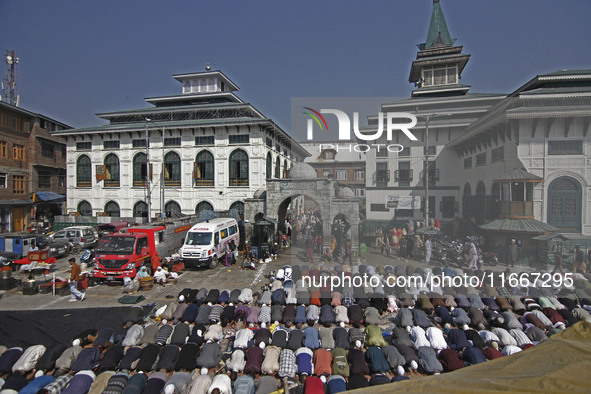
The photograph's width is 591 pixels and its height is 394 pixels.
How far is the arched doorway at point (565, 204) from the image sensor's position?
14.8 meters

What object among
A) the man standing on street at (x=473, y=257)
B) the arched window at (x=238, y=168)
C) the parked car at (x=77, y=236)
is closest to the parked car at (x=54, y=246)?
the parked car at (x=77, y=236)

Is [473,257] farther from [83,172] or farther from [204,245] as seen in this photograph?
[83,172]

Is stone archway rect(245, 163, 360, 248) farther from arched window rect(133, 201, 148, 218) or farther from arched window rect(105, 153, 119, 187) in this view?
arched window rect(105, 153, 119, 187)

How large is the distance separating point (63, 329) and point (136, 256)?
5.25 meters

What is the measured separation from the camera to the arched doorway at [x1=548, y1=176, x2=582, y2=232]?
Answer: 14805 mm

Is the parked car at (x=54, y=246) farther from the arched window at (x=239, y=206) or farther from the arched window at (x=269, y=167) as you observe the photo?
the arched window at (x=269, y=167)

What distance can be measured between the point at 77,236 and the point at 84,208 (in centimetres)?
1103

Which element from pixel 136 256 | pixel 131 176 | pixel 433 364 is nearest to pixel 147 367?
pixel 433 364

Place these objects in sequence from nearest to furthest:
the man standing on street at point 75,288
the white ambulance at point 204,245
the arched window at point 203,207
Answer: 1. the man standing on street at point 75,288
2. the white ambulance at point 204,245
3. the arched window at point 203,207

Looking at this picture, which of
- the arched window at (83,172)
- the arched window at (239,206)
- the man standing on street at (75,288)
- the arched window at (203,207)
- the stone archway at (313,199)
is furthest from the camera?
the arched window at (83,172)

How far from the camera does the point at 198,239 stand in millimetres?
18203

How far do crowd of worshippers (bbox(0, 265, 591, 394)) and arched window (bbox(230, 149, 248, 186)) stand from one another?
1681cm

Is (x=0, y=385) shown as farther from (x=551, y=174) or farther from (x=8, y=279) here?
(x=551, y=174)

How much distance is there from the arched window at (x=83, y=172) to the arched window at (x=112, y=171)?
2245 mm
